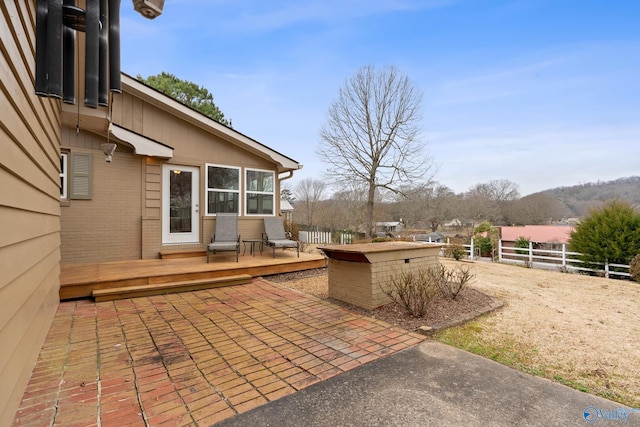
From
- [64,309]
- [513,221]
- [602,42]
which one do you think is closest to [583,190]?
[513,221]

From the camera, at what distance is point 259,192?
812cm

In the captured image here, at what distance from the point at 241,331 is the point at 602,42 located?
13.0 metres

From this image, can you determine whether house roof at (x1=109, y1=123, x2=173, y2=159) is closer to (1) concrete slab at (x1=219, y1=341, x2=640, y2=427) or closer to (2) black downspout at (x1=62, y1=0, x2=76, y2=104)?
(2) black downspout at (x1=62, y1=0, x2=76, y2=104)

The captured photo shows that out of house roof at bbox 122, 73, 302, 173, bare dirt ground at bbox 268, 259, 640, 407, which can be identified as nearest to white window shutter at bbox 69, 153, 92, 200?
house roof at bbox 122, 73, 302, 173

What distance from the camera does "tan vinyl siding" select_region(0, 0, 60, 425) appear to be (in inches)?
65.0

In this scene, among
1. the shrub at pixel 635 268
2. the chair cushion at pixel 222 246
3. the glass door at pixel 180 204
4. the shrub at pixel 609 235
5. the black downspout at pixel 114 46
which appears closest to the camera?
the black downspout at pixel 114 46

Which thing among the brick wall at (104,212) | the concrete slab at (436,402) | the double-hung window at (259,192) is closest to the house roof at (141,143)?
the brick wall at (104,212)

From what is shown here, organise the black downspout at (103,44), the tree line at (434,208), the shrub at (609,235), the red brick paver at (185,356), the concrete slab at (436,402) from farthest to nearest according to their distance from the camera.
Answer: the tree line at (434,208) < the shrub at (609,235) < the black downspout at (103,44) < the red brick paver at (185,356) < the concrete slab at (436,402)

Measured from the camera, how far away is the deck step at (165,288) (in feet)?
14.6

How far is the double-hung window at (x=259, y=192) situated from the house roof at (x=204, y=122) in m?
0.45

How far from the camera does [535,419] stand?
189 cm

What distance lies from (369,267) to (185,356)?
2397 millimetres

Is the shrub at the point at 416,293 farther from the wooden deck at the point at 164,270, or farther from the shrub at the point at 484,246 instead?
the shrub at the point at 484,246

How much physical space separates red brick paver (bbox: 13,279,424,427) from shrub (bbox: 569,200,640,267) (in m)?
9.41
